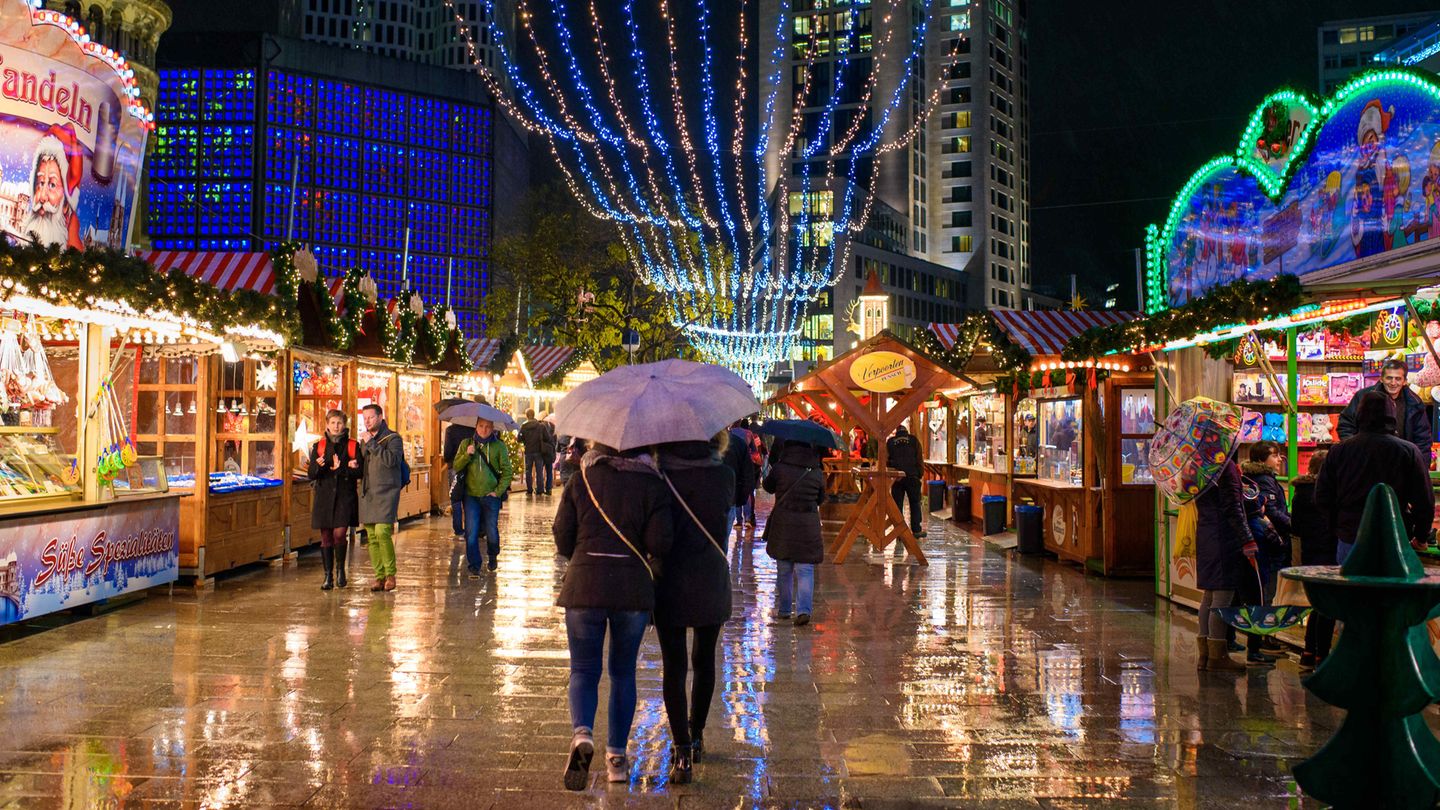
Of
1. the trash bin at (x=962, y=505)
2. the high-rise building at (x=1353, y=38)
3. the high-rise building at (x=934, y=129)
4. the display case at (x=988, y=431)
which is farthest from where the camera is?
the high-rise building at (x=1353, y=38)

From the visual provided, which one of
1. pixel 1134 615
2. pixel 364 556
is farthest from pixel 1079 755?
pixel 364 556

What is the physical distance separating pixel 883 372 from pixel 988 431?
190 inches

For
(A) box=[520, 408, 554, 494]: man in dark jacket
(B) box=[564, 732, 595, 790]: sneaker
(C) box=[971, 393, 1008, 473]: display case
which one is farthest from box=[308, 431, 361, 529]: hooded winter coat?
(A) box=[520, 408, 554, 494]: man in dark jacket

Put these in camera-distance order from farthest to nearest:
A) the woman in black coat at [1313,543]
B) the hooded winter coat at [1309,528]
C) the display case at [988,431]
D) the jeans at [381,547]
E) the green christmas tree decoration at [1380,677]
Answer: the display case at [988,431]
the jeans at [381,547]
the hooded winter coat at [1309,528]
the woman in black coat at [1313,543]
the green christmas tree decoration at [1380,677]

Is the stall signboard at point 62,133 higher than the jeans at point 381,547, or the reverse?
the stall signboard at point 62,133

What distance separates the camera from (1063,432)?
14453 millimetres

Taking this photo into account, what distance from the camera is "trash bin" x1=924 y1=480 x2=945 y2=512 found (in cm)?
2188

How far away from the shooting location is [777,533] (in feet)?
29.5

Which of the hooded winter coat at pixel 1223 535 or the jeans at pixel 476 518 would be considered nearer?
the hooded winter coat at pixel 1223 535

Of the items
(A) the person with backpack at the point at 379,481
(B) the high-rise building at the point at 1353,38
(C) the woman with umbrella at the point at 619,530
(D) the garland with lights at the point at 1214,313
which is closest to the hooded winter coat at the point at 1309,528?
(D) the garland with lights at the point at 1214,313

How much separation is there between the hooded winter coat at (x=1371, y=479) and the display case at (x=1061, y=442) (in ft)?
19.0

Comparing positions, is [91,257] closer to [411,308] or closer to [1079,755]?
[1079,755]

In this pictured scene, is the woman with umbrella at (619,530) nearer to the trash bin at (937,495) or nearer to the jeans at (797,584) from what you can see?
the jeans at (797,584)

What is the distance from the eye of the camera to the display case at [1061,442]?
13624 millimetres
